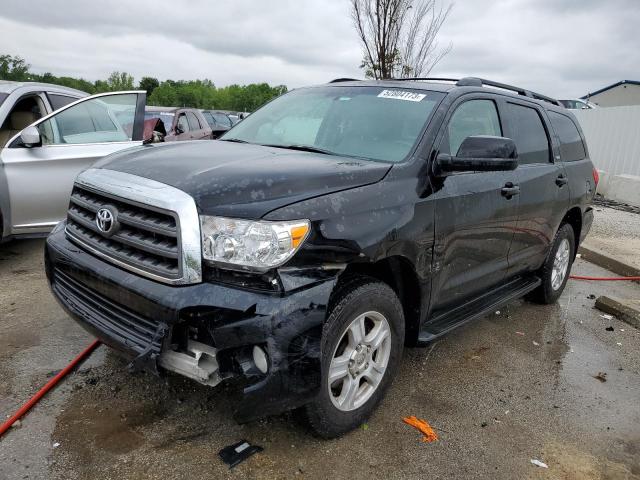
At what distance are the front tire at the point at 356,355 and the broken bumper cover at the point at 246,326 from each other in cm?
15

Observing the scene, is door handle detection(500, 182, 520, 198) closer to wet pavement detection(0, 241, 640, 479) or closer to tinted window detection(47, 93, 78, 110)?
wet pavement detection(0, 241, 640, 479)

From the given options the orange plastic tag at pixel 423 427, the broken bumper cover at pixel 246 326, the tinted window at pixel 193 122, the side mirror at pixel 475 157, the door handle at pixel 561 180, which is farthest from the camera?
the tinted window at pixel 193 122

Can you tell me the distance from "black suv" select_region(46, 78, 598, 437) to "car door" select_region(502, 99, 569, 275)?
0.26 feet

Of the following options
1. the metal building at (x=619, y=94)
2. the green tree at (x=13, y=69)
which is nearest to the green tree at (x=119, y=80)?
the green tree at (x=13, y=69)

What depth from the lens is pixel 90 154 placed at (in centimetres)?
534

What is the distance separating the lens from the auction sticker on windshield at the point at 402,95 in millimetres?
3359

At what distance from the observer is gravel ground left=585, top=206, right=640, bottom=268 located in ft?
22.9

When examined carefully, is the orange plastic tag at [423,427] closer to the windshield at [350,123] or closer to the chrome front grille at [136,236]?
the windshield at [350,123]

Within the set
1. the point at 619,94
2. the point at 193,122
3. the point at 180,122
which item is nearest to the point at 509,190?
the point at 180,122

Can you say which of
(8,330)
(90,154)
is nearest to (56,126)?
(90,154)

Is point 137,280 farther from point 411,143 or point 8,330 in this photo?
point 8,330

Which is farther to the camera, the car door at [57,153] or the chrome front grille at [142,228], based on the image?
the car door at [57,153]

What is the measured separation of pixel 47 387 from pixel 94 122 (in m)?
3.52

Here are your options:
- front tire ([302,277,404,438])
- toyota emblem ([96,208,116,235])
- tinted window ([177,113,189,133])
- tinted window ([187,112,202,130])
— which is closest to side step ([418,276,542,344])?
front tire ([302,277,404,438])
